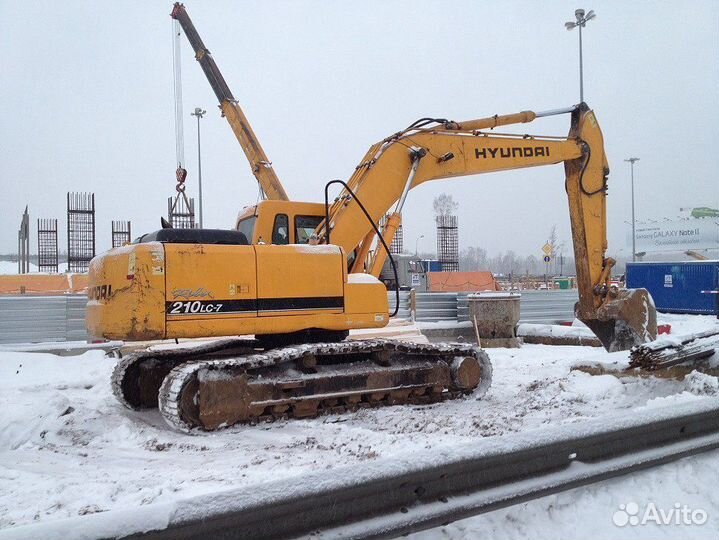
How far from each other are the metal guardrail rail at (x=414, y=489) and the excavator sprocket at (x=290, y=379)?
11.4 ft

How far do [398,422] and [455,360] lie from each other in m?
1.56

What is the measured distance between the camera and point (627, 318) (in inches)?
365

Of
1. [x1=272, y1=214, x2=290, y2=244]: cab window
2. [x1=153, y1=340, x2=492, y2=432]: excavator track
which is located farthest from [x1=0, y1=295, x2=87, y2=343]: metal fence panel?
[x1=153, y1=340, x2=492, y2=432]: excavator track

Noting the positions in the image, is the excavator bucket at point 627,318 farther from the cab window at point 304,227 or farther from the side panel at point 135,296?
the side panel at point 135,296

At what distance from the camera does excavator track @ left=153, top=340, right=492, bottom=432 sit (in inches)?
235

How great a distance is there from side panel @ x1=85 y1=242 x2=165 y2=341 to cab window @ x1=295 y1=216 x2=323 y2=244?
7.53ft

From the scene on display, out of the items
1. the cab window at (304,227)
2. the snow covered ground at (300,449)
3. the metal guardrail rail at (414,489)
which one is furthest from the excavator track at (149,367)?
the metal guardrail rail at (414,489)

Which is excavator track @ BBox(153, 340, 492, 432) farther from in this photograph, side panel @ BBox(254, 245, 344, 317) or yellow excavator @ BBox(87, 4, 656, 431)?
side panel @ BBox(254, 245, 344, 317)

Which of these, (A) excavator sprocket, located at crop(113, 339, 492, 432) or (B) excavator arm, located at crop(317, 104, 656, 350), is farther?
(B) excavator arm, located at crop(317, 104, 656, 350)

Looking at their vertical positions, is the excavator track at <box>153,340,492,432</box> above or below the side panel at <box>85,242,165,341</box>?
below

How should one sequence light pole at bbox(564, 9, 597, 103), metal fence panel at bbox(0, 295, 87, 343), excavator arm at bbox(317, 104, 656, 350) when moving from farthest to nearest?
light pole at bbox(564, 9, 597, 103) → metal fence panel at bbox(0, 295, 87, 343) → excavator arm at bbox(317, 104, 656, 350)

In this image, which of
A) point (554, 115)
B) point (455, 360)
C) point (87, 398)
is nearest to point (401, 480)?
point (455, 360)

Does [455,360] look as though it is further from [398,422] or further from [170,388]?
[170,388]

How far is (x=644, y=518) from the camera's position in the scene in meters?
3.11
